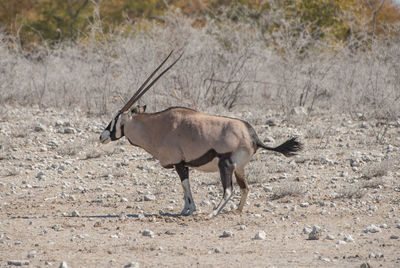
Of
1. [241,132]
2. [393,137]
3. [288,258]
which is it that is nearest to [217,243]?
[288,258]

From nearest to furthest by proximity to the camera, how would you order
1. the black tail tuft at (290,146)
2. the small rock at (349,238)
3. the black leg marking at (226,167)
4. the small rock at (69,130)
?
the small rock at (349,238), the black leg marking at (226,167), the black tail tuft at (290,146), the small rock at (69,130)

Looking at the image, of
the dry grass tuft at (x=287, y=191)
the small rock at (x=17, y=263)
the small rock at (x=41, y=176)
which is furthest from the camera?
the small rock at (x=41, y=176)

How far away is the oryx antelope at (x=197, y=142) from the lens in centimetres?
645

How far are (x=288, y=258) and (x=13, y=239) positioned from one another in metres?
2.73

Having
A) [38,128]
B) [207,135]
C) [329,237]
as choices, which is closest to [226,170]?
[207,135]

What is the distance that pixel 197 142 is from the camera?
651 cm

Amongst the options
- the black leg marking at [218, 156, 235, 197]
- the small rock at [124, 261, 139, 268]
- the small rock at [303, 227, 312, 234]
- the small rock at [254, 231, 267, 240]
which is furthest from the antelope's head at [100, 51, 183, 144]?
the small rock at [124, 261, 139, 268]

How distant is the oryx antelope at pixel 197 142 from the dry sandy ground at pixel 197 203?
1.75 ft

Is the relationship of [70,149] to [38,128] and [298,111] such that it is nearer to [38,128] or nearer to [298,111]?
[38,128]

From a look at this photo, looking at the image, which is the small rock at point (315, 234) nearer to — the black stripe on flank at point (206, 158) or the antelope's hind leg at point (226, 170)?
the antelope's hind leg at point (226, 170)

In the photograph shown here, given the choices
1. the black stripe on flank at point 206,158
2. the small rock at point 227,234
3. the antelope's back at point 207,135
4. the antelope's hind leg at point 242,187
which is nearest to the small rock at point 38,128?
the antelope's back at point 207,135

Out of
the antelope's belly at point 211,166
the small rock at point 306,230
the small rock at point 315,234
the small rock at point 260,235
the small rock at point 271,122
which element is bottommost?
the small rock at point 271,122

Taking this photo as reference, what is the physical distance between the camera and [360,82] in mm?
15031

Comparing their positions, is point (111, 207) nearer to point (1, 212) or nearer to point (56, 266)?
point (1, 212)
